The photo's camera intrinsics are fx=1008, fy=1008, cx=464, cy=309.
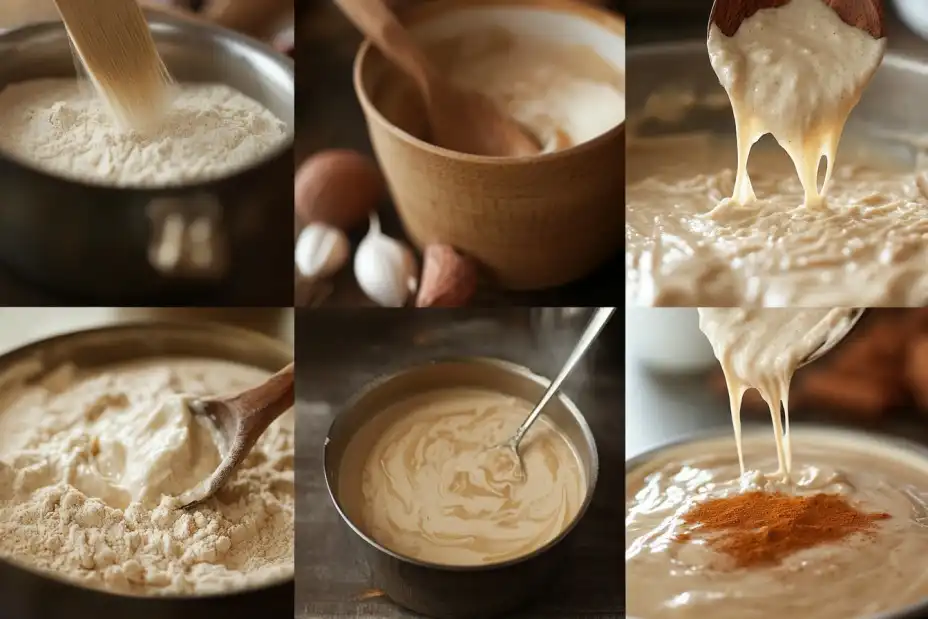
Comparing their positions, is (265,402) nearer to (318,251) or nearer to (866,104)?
(318,251)

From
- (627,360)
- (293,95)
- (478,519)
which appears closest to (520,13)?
(293,95)

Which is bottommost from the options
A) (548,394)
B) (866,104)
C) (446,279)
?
(548,394)

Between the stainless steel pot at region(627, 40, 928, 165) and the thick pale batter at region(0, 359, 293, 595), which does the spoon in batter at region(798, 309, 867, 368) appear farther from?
the thick pale batter at region(0, 359, 293, 595)

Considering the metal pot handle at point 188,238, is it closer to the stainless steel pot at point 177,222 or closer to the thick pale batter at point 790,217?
the stainless steel pot at point 177,222

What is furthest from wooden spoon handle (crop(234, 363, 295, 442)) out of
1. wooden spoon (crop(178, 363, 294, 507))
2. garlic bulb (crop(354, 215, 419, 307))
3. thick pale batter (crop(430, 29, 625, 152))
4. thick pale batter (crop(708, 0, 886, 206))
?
thick pale batter (crop(708, 0, 886, 206))

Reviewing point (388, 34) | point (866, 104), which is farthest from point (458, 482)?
point (866, 104)
